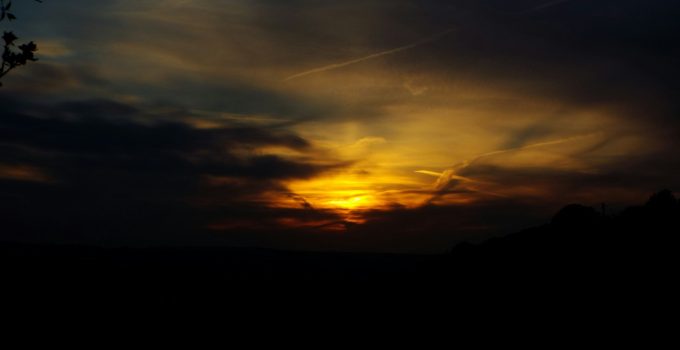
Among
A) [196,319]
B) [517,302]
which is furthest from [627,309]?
[196,319]

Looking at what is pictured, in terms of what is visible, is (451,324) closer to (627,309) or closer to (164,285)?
(627,309)

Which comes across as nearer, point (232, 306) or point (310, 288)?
point (232, 306)

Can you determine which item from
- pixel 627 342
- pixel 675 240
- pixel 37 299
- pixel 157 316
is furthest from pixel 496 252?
pixel 37 299

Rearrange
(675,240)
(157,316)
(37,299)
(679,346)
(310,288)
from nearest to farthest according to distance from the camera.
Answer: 1. (679,346)
2. (675,240)
3. (37,299)
4. (157,316)
5. (310,288)

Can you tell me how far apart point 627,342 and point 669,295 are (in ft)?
8.78

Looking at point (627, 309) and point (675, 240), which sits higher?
point (675, 240)

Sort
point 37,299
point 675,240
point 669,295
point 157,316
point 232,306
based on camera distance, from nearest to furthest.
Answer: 1. point 669,295
2. point 675,240
3. point 37,299
4. point 157,316
5. point 232,306

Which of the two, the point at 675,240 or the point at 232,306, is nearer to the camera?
the point at 675,240

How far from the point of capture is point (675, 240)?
2314cm

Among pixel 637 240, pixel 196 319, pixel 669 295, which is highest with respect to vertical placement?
pixel 637 240

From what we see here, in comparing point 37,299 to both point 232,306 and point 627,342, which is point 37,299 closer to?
point 232,306

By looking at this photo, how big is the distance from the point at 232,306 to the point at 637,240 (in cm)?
2023

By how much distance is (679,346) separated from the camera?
17.8 meters

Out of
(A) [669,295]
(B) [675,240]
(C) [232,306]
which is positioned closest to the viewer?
(A) [669,295]
